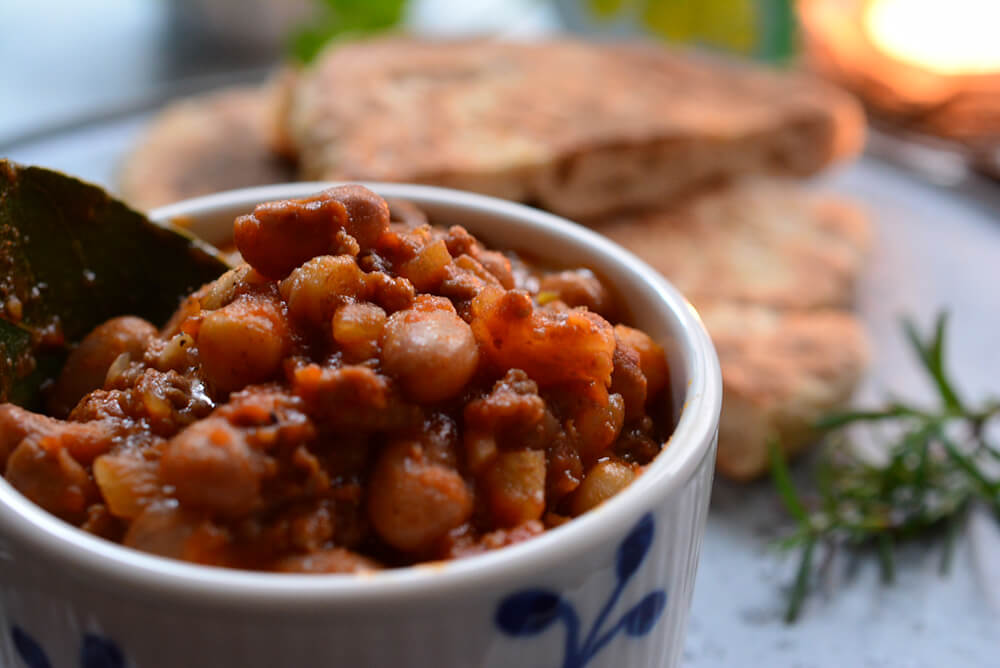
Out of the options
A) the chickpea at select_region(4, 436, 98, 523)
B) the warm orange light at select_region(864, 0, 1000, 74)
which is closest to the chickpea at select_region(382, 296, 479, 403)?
the chickpea at select_region(4, 436, 98, 523)

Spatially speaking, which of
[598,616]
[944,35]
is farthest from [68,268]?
[944,35]

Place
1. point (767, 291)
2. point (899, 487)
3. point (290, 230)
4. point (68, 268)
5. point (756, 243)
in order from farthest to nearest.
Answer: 1. point (756, 243)
2. point (767, 291)
3. point (899, 487)
4. point (68, 268)
5. point (290, 230)

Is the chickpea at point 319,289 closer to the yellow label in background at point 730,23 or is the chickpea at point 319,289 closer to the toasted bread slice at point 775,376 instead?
the toasted bread slice at point 775,376

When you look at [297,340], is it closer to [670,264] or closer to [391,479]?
[391,479]

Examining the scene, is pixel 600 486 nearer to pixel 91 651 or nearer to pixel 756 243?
pixel 91 651

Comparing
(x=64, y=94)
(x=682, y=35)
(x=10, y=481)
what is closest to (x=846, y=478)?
(x=10, y=481)

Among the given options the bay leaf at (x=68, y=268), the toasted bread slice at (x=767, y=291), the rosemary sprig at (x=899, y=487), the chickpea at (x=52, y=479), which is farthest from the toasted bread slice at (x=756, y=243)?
the chickpea at (x=52, y=479)

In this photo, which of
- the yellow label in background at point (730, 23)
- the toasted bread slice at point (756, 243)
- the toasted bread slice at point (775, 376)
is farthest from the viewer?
the yellow label in background at point (730, 23)
